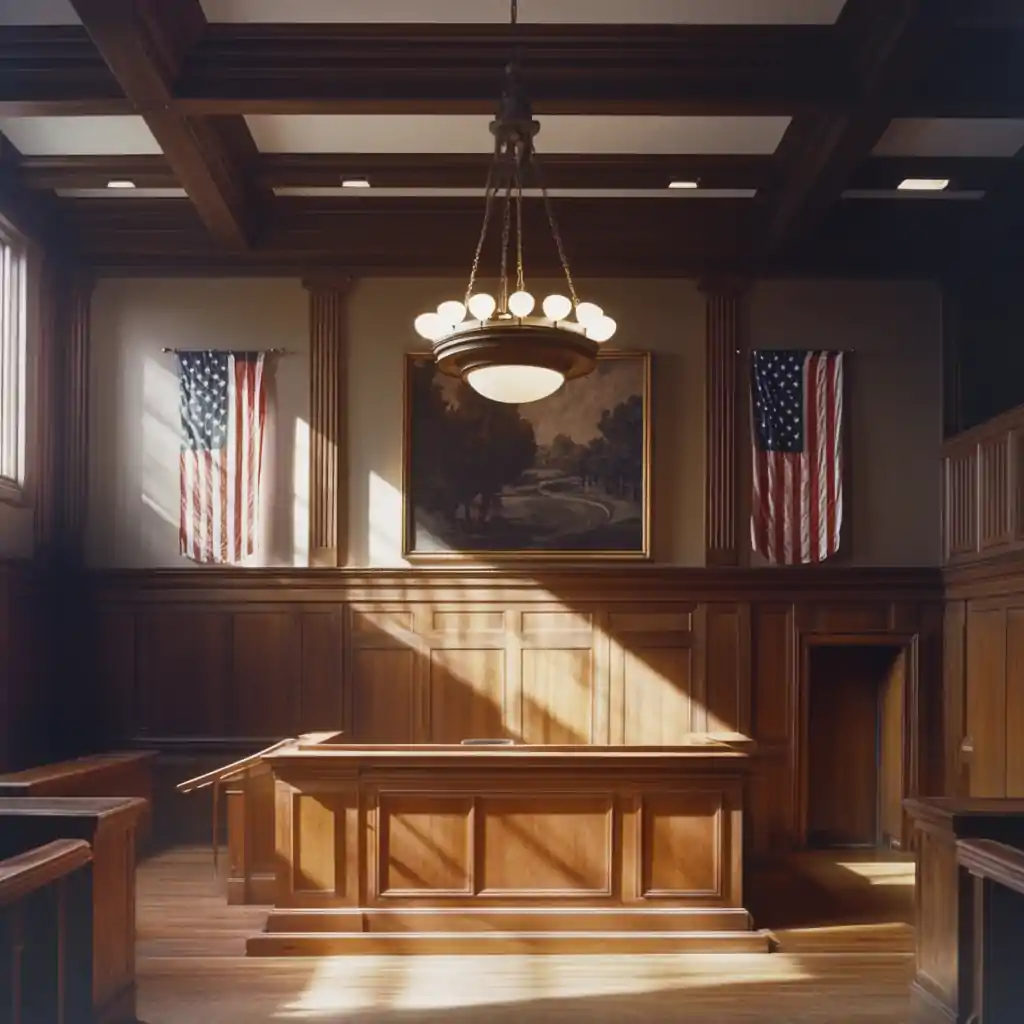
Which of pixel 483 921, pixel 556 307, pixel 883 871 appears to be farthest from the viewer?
pixel 883 871

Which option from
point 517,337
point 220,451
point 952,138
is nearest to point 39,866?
point 517,337

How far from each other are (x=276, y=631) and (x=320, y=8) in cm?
545

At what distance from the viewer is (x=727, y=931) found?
265 inches

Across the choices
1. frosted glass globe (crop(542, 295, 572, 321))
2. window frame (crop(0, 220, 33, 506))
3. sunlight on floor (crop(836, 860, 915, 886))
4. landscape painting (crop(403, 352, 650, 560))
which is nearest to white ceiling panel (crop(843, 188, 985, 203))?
landscape painting (crop(403, 352, 650, 560))

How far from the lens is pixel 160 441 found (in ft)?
34.7

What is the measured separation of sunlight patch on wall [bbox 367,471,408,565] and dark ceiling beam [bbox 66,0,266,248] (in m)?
2.70

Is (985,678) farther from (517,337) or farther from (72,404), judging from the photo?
(72,404)

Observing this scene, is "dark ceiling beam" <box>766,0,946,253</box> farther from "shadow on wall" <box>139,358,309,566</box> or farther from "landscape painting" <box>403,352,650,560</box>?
"shadow on wall" <box>139,358,309,566</box>

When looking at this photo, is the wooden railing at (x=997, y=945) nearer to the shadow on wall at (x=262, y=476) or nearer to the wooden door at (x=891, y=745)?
the wooden door at (x=891, y=745)

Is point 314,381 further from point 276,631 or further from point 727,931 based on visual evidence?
point 727,931

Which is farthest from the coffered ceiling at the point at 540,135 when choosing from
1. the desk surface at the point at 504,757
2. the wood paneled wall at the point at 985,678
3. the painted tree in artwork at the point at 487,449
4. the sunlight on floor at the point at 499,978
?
the sunlight on floor at the point at 499,978

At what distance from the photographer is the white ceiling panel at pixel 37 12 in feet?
23.4

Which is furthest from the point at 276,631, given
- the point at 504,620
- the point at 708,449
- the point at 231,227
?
the point at 708,449

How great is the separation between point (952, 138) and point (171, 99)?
19.4 feet
